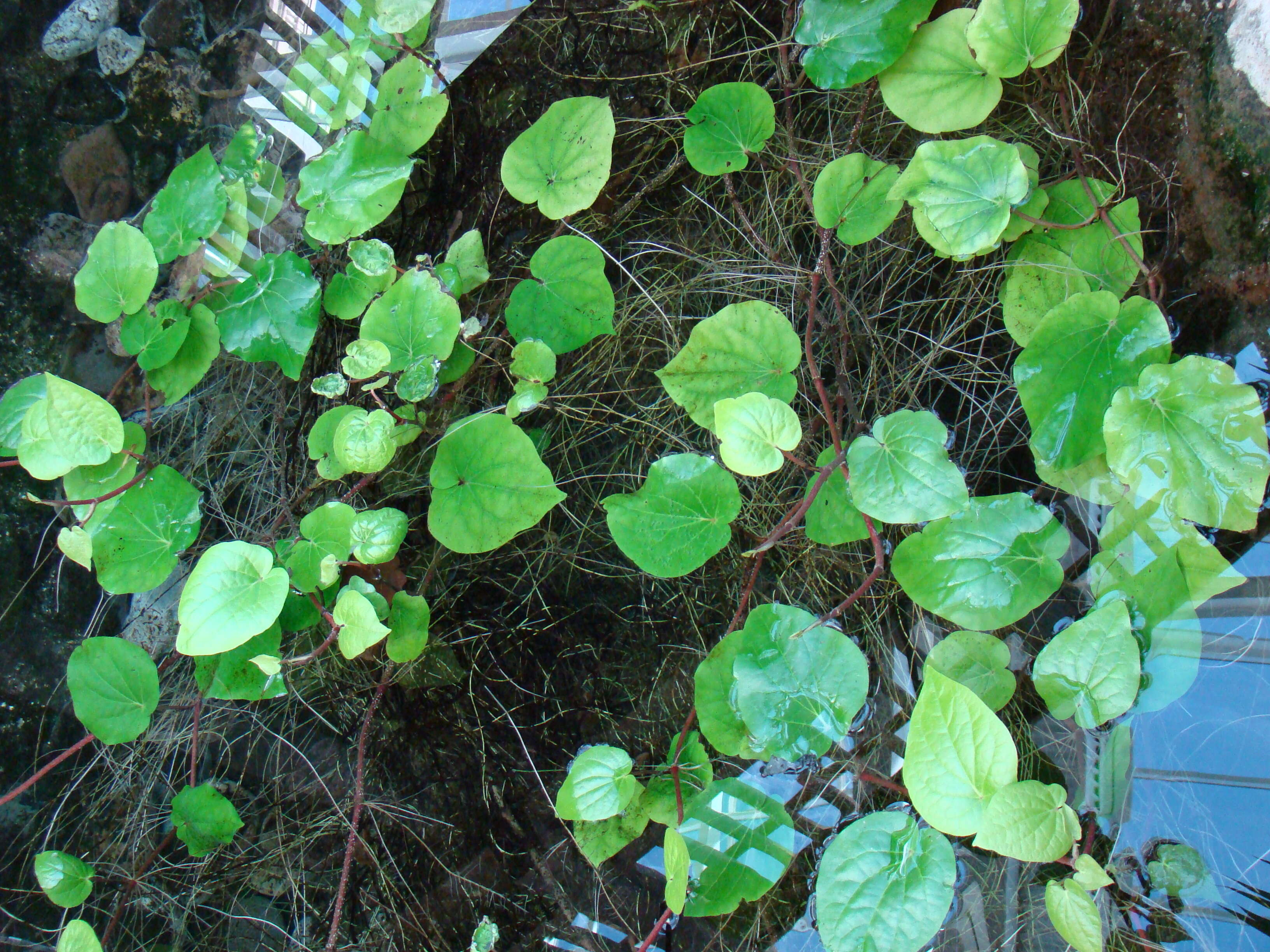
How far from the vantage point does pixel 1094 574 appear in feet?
3.13

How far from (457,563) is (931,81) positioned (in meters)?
0.95

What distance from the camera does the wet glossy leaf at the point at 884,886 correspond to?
79 cm

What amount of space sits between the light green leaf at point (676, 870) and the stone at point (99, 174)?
1323mm

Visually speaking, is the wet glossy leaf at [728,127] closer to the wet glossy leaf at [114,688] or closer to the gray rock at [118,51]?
the gray rock at [118,51]

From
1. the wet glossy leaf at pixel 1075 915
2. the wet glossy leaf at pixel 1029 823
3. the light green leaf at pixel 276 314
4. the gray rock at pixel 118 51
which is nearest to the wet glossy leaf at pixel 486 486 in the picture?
the light green leaf at pixel 276 314

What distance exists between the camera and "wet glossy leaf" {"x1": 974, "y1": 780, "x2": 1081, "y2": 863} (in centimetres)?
78

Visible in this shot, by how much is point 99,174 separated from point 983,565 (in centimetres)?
150

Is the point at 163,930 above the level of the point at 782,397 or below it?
below

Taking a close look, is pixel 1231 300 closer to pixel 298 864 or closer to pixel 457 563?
pixel 457 563

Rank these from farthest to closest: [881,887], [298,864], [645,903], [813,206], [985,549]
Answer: [298,864] < [645,903] < [813,206] < [985,549] < [881,887]

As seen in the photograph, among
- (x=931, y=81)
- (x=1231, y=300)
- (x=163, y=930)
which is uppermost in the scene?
(x=931, y=81)

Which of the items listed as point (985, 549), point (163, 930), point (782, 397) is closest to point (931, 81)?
point (782, 397)

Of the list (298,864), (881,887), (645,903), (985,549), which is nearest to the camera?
(881,887)

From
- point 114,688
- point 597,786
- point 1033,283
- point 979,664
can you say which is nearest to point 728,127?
point 1033,283
